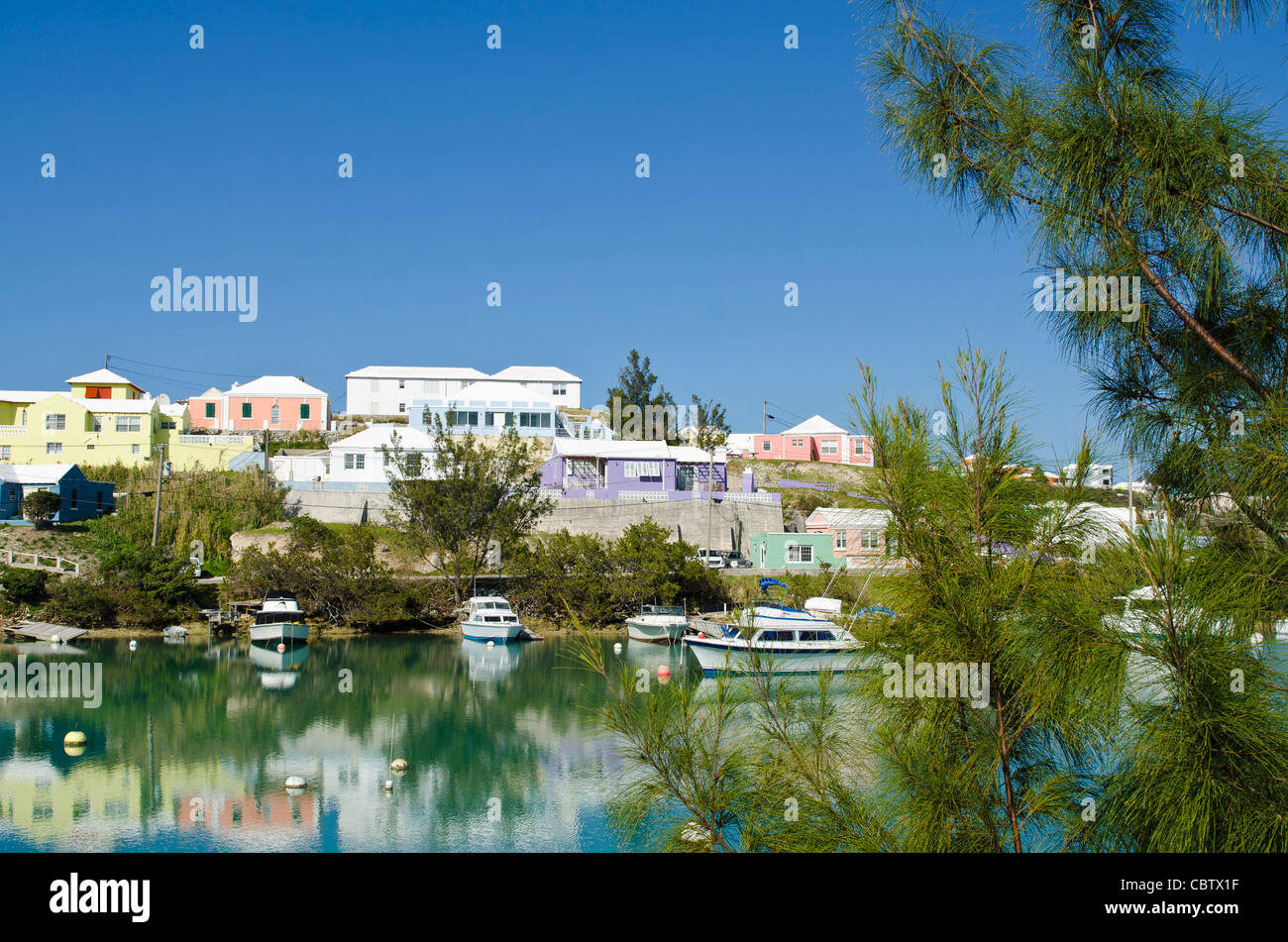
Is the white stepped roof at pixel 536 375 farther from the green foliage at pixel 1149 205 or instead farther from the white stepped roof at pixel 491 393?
the green foliage at pixel 1149 205

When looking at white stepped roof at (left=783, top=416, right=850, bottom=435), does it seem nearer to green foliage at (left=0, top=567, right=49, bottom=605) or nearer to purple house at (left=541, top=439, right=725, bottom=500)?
purple house at (left=541, top=439, right=725, bottom=500)

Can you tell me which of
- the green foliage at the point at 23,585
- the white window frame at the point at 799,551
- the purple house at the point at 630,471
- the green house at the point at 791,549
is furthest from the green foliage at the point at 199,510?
the white window frame at the point at 799,551

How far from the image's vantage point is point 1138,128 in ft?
13.4

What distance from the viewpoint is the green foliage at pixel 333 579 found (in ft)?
109

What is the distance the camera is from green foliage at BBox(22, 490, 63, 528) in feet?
119

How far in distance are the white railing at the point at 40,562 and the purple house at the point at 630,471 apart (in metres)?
17.8

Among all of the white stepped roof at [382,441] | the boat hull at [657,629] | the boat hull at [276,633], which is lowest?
the boat hull at [657,629]

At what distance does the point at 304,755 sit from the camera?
1923cm

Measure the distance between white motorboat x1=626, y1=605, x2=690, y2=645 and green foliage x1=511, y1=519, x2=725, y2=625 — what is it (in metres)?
0.92

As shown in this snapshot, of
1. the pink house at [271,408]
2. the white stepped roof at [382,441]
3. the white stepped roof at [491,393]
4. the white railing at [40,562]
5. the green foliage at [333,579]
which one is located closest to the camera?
the white railing at [40,562]

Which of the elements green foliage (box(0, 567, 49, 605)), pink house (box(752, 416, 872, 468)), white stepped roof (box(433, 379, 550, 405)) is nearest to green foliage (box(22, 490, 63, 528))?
green foliage (box(0, 567, 49, 605))
